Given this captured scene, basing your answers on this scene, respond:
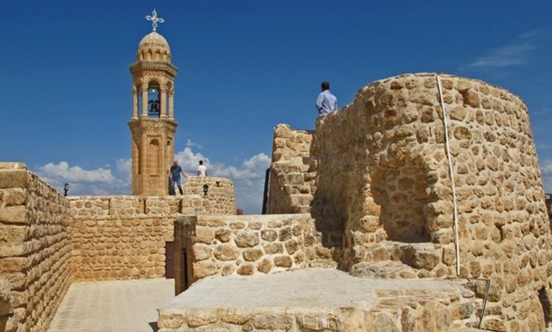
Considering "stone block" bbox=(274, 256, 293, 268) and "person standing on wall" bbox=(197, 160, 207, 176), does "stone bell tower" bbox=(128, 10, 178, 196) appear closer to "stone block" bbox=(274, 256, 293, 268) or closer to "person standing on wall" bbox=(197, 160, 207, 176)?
"person standing on wall" bbox=(197, 160, 207, 176)

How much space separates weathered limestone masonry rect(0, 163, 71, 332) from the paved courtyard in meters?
0.95

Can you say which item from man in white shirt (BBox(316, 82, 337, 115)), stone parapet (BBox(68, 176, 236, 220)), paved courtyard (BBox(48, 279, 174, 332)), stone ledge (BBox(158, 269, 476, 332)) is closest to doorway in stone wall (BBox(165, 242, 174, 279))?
paved courtyard (BBox(48, 279, 174, 332))

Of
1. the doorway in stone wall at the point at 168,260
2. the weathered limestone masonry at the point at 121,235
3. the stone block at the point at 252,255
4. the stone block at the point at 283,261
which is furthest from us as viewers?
the doorway in stone wall at the point at 168,260

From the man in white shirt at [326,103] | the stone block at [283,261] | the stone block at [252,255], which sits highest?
the man in white shirt at [326,103]

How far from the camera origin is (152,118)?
24.2 m

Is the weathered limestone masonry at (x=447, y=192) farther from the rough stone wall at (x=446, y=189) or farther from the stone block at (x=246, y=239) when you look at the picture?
the stone block at (x=246, y=239)

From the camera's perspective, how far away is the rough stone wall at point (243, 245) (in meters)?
7.05

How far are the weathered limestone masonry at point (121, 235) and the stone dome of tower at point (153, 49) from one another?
31.1ft

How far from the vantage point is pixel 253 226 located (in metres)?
7.32

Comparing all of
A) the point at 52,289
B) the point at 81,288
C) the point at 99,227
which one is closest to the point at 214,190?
the point at 99,227

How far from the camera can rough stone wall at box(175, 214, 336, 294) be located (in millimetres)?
7055

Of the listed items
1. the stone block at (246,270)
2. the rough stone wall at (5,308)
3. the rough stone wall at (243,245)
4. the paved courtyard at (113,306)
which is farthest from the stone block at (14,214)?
the paved courtyard at (113,306)

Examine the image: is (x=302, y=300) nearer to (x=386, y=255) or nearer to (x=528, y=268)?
(x=386, y=255)

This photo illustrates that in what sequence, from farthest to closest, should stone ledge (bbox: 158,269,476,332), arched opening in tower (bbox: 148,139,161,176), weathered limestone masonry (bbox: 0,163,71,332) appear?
arched opening in tower (bbox: 148,139,161,176) → weathered limestone masonry (bbox: 0,163,71,332) → stone ledge (bbox: 158,269,476,332)
